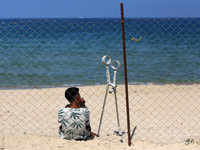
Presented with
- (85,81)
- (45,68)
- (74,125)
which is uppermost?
(45,68)

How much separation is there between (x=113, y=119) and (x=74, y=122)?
1.71m

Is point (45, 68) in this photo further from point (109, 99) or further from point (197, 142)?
point (197, 142)

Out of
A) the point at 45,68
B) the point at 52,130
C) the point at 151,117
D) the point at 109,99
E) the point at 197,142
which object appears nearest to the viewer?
the point at 197,142

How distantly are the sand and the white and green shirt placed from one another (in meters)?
0.14

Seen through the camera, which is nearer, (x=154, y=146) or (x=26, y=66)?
(x=154, y=146)

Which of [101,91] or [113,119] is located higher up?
[101,91]

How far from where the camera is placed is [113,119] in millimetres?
5953

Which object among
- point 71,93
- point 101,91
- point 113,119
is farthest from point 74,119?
point 101,91

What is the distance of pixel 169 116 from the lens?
6164 millimetres

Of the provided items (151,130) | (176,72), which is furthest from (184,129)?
(176,72)

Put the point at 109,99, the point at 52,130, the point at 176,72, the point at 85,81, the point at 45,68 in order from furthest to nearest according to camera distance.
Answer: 1. the point at 45,68
2. the point at 176,72
3. the point at 85,81
4. the point at 109,99
5. the point at 52,130

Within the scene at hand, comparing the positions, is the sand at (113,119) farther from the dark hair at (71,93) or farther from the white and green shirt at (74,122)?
the dark hair at (71,93)

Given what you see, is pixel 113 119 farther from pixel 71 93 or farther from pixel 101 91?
pixel 101 91

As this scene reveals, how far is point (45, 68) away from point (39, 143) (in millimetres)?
8244
